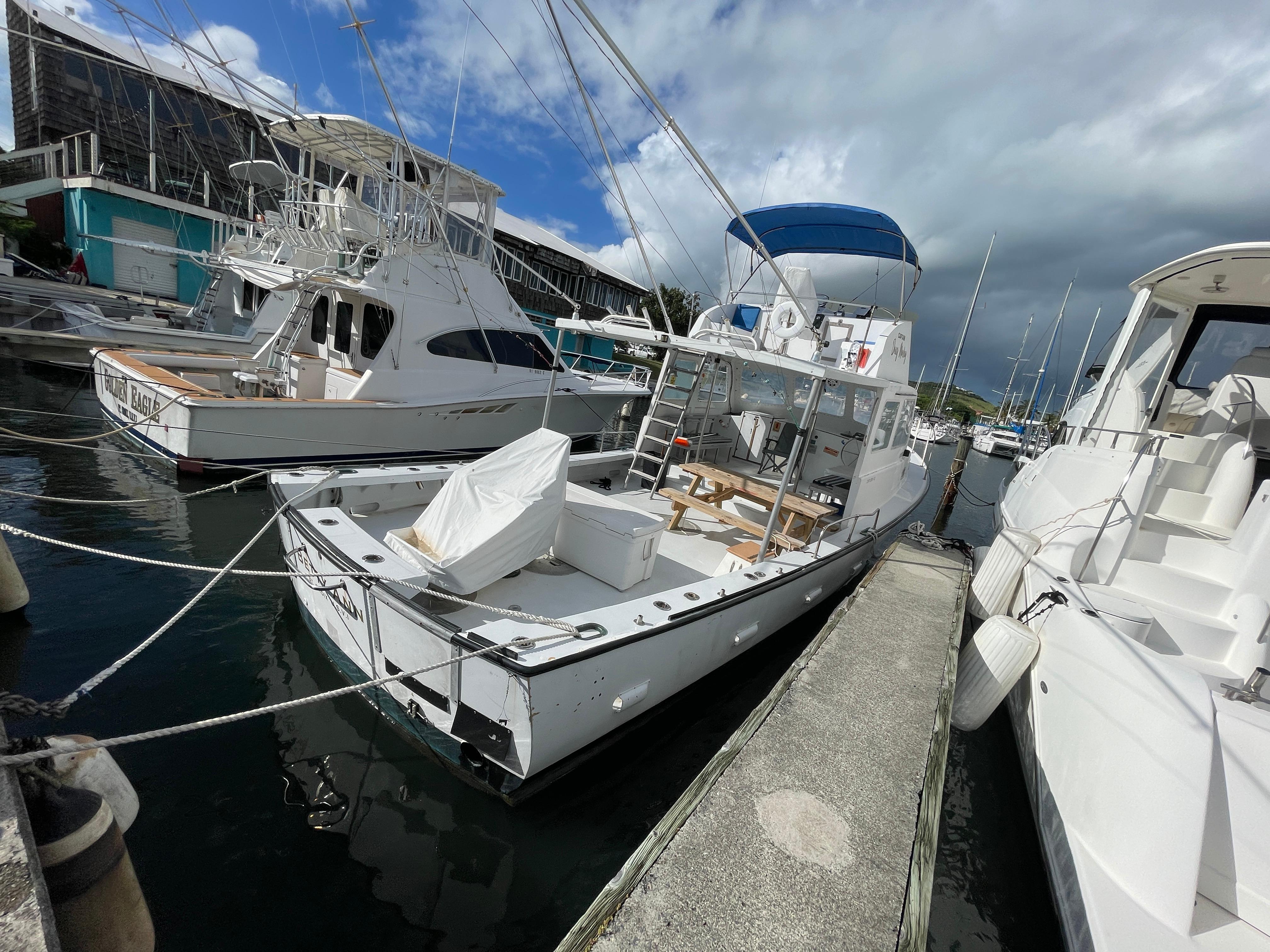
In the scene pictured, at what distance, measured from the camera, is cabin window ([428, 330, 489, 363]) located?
31.9 feet

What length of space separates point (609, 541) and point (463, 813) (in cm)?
207

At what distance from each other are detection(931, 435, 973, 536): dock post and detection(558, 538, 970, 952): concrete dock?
10.3m

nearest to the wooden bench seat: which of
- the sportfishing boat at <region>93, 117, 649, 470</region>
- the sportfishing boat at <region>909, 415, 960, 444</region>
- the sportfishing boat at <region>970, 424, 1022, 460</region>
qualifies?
the sportfishing boat at <region>93, 117, 649, 470</region>

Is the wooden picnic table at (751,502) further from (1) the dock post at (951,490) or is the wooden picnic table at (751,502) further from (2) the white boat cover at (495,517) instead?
(1) the dock post at (951,490)

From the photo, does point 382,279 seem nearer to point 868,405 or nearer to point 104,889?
point 868,405

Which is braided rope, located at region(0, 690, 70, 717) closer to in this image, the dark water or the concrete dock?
the dark water

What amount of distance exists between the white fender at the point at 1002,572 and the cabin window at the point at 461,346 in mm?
8789

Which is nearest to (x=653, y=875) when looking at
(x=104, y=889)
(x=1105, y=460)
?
(x=104, y=889)

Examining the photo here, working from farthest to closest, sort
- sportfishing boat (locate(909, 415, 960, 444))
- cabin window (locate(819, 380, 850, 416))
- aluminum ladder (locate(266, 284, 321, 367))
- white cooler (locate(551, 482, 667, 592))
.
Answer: sportfishing boat (locate(909, 415, 960, 444)) → aluminum ladder (locate(266, 284, 321, 367)) → cabin window (locate(819, 380, 850, 416)) → white cooler (locate(551, 482, 667, 592))

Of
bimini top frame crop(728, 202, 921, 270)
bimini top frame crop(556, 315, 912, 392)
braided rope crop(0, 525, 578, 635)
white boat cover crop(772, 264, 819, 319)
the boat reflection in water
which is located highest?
bimini top frame crop(728, 202, 921, 270)

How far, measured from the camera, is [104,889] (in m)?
1.65

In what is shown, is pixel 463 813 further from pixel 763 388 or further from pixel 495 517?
pixel 763 388

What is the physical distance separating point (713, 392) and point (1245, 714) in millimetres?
6079

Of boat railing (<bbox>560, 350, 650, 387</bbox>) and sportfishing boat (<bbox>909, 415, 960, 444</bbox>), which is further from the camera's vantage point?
sportfishing boat (<bbox>909, 415, 960, 444</bbox>)
